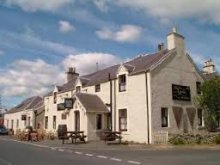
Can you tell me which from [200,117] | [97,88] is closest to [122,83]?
[97,88]

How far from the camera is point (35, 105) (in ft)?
172

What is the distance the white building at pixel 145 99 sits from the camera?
95.6 ft

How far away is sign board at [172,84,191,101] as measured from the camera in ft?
101

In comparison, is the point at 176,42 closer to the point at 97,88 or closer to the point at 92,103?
the point at 97,88

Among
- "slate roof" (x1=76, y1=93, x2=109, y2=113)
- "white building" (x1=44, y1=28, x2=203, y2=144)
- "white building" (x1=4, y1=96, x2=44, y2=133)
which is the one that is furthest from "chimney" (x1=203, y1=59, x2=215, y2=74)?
"white building" (x1=4, y1=96, x2=44, y2=133)

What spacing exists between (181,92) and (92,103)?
8266 mm

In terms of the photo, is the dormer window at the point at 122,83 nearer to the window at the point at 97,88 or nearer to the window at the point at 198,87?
the window at the point at 97,88

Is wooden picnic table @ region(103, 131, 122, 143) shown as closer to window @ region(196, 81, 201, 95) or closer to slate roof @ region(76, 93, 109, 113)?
slate roof @ region(76, 93, 109, 113)

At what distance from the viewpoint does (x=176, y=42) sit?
32.0 meters

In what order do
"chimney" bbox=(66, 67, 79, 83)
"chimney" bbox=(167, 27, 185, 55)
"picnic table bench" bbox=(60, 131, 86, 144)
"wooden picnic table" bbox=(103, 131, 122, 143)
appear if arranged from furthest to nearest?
"chimney" bbox=(66, 67, 79, 83) → "chimney" bbox=(167, 27, 185, 55) → "picnic table bench" bbox=(60, 131, 86, 144) → "wooden picnic table" bbox=(103, 131, 122, 143)

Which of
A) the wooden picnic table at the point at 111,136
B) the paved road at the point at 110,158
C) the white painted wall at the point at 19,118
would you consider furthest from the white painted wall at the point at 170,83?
the white painted wall at the point at 19,118

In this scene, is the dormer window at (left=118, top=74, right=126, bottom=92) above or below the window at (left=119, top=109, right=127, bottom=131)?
above

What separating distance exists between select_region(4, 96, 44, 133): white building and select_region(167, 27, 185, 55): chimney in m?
23.9

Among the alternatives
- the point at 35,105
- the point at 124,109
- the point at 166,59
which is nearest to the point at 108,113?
the point at 124,109
